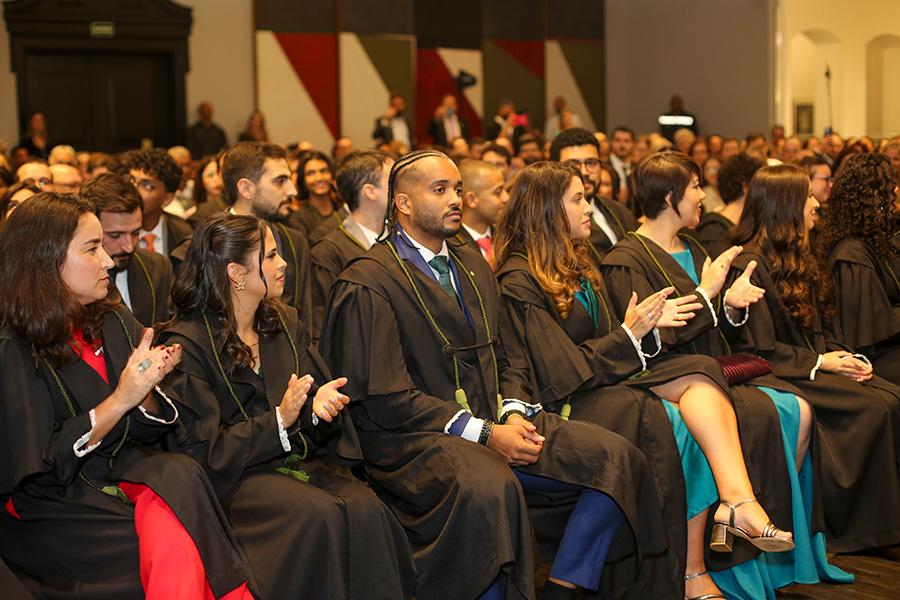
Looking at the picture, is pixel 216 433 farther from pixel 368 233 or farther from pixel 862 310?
pixel 862 310

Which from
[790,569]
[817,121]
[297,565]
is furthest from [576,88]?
[297,565]

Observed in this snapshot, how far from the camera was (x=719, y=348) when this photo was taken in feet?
16.1

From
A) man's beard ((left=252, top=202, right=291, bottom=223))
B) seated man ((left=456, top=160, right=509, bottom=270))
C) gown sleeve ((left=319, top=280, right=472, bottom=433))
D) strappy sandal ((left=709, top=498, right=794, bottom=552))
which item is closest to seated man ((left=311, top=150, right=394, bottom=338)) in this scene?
man's beard ((left=252, top=202, right=291, bottom=223))

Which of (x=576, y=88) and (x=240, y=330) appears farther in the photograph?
(x=576, y=88)

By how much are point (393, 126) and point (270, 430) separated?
12753 millimetres

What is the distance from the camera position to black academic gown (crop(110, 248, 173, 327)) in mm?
4930

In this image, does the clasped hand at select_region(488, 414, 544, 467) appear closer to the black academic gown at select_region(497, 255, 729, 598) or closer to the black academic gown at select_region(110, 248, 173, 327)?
the black academic gown at select_region(497, 255, 729, 598)

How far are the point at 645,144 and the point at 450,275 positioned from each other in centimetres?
924

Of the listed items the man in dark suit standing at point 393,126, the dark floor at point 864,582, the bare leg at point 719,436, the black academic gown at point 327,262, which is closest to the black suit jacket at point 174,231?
the black academic gown at point 327,262

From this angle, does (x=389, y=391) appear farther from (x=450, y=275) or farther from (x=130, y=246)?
(x=130, y=246)

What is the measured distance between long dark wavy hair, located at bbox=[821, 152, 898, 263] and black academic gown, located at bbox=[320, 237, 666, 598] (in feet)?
7.37

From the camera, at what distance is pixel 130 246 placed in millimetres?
4637

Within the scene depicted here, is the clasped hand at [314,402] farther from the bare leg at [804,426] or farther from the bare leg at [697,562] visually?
the bare leg at [804,426]

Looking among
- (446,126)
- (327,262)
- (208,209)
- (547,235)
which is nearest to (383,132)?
(446,126)
